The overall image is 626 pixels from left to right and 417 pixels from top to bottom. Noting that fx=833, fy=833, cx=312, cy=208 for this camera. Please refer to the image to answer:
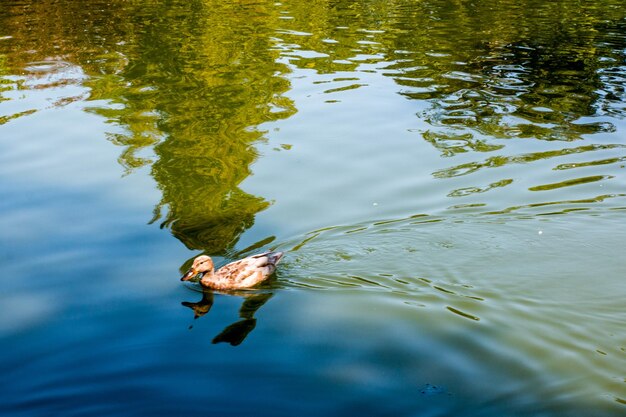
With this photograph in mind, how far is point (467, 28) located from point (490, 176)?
1104cm

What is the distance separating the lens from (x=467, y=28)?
826 inches

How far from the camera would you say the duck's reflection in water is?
7.23 meters

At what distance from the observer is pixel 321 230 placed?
916cm

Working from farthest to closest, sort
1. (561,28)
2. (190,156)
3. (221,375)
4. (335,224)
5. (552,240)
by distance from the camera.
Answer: (561,28) < (190,156) < (335,224) < (552,240) < (221,375)

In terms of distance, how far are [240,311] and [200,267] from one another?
782 millimetres

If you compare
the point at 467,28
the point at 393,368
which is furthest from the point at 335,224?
the point at 467,28

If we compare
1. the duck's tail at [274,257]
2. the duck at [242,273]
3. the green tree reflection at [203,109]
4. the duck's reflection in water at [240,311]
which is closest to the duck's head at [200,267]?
the duck at [242,273]

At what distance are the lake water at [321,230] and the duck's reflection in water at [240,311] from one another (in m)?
0.03

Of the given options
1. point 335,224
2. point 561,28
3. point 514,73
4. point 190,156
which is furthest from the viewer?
point 561,28

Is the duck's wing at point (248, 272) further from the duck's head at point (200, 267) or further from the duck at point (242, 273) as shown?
the duck's head at point (200, 267)

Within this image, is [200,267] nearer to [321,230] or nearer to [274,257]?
[274,257]

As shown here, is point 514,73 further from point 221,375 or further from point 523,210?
point 221,375

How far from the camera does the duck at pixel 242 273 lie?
26.3 ft

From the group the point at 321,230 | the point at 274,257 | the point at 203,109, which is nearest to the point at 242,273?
the point at 274,257
